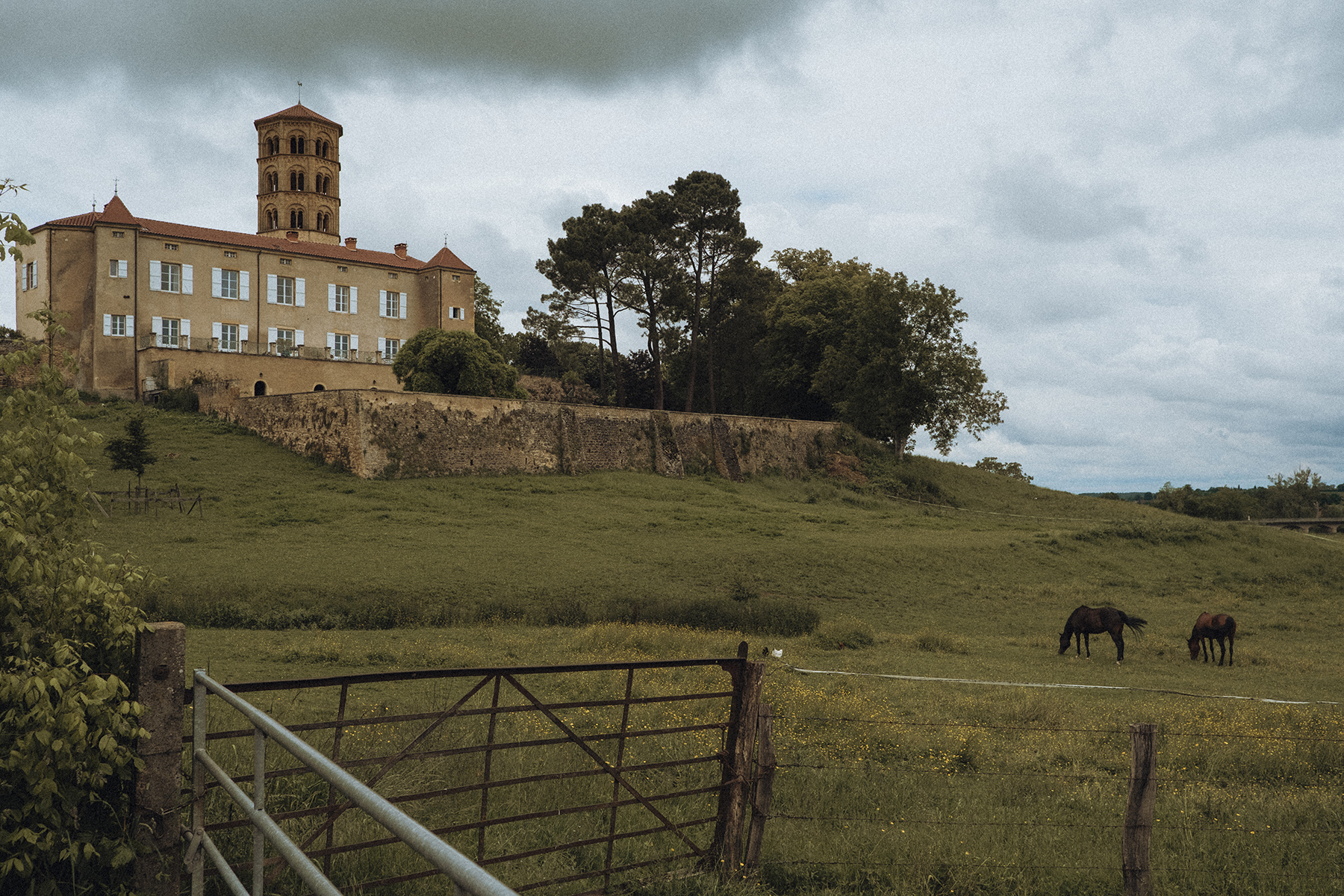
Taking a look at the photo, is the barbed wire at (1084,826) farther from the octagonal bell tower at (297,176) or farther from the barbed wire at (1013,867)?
the octagonal bell tower at (297,176)

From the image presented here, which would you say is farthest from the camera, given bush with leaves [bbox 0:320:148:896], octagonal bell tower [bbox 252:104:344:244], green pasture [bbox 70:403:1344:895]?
octagonal bell tower [bbox 252:104:344:244]

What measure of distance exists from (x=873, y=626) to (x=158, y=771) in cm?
2121

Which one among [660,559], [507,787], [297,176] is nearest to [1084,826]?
[507,787]

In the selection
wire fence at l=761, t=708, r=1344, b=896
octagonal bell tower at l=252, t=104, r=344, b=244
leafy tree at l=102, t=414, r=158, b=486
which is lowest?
wire fence at l=761, t=708, r=1344, b=896

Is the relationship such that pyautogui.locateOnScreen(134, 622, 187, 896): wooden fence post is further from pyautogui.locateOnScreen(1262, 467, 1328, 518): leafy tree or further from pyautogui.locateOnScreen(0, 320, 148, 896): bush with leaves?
pyautogui.locateOnScreen(1262, 467, 1328, 518): leafy tree

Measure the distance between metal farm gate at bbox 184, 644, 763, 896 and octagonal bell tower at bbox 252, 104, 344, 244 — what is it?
6938 cm

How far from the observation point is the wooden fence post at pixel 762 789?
6.88 metres

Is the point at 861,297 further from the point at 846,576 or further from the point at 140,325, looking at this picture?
the point at 140,325

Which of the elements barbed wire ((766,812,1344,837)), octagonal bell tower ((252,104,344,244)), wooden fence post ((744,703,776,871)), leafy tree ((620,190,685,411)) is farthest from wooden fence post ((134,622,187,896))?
octagonal bell tower ((252,104,344,244))

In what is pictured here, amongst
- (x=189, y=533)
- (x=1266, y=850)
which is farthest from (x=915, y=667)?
(x=189, y=533)

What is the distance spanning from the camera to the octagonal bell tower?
74312mm

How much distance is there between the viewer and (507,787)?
8680 mm

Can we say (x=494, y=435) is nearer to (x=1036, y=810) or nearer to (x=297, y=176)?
(x=1036, y=810)

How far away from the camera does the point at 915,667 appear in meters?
Result: 18.5
